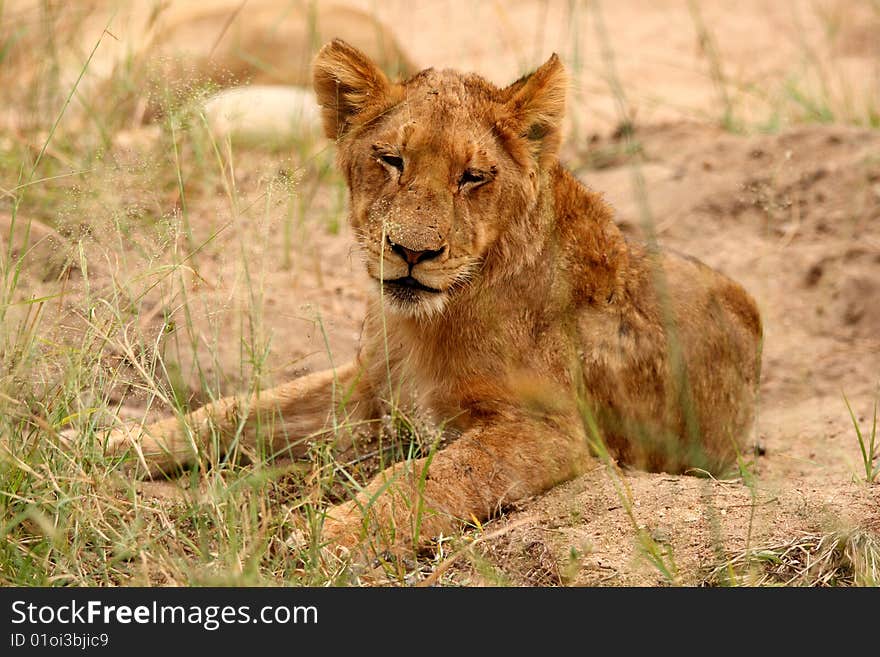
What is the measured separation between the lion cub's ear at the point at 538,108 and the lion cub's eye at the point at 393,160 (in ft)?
1.28

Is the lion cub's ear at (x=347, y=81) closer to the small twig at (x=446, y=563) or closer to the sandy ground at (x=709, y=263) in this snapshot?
the sandy ground at (x=709, y=263)

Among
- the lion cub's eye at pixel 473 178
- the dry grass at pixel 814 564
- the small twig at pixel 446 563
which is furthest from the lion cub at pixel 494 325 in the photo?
the dry grass at pixel 814 564

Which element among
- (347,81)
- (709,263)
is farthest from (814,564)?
(709,263)

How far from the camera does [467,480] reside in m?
3.92

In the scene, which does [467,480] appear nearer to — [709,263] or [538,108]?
[538,108]

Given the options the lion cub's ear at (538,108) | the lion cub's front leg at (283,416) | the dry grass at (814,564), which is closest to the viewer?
the dry grass at (814,564)

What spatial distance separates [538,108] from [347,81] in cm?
67

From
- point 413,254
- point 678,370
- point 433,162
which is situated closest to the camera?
point 413,254

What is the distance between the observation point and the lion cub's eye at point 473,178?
3957 millimetres

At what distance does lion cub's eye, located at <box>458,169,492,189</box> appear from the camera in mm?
3957

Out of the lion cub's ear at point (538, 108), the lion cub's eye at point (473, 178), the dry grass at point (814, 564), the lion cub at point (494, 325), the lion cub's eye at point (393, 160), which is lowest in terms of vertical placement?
the dry grass at point (814, 564)
